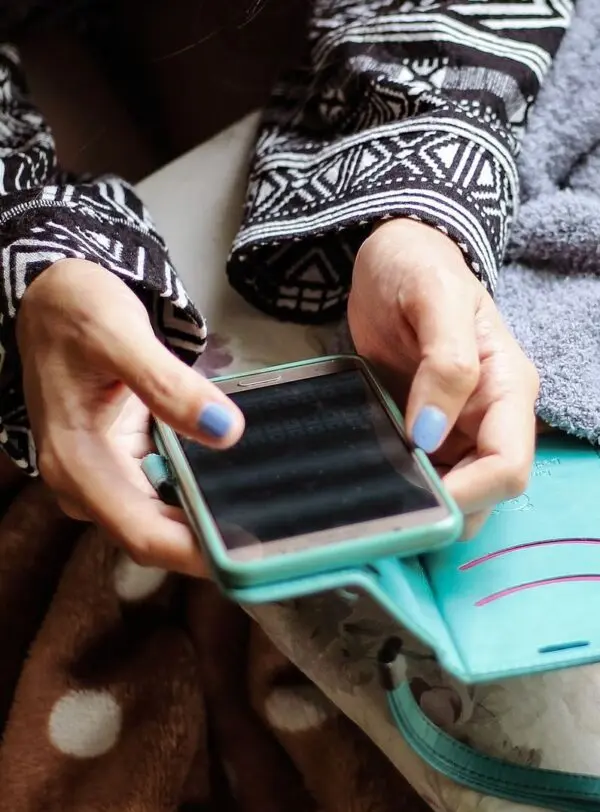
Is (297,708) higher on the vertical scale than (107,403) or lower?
lower

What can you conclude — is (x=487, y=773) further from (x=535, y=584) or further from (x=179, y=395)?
(x=179, y=395)

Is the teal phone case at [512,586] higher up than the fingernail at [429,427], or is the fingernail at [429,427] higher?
the fingernail at [429,427]

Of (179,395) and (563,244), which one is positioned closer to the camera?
(179,395)

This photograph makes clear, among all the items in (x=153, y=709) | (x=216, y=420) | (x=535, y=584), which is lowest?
(x=153, y=709)

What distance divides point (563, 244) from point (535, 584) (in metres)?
0.21

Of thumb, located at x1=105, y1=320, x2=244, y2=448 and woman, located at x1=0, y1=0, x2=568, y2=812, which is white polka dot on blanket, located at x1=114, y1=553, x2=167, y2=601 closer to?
woman, located at x1=0, y1=0, x2=568, y2=812

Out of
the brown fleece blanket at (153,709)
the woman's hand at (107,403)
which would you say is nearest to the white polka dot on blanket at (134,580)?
the brown fleece blanket at (153,709)

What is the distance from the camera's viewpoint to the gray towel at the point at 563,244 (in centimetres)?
45

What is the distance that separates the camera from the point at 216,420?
0.34 metres

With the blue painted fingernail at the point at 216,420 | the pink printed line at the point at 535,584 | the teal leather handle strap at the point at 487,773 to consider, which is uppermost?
the blue painted fingernail at the point at 216,420

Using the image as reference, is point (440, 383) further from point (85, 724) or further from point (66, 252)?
point (85, 724)

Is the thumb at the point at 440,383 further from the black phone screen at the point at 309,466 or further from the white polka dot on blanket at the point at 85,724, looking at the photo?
the white polka dot on blanket at the point at 85,724

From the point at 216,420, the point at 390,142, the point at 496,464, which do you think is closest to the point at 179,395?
the point at 216,420

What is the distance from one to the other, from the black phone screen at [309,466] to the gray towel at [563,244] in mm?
101
